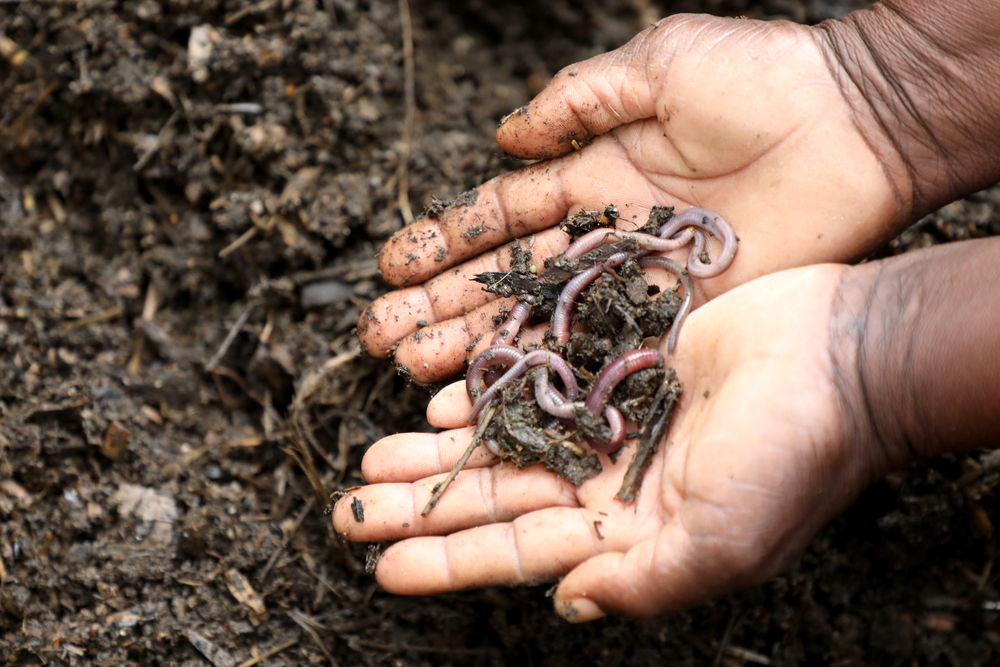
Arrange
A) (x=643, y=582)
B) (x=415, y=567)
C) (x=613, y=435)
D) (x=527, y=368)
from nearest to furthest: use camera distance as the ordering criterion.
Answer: (x=643, y=582) → (x=415, y=567) → (x=613, y=435) → (x=527, y=368)

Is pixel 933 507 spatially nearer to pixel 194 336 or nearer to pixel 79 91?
pixel 194 336

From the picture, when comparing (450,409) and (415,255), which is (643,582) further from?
(415,255)

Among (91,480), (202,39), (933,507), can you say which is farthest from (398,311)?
(933,507)

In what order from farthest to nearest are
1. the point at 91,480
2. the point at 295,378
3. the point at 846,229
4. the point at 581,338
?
the point at 295,378 < the point at 91,480 < the point at 581,338 < the point at 846,229

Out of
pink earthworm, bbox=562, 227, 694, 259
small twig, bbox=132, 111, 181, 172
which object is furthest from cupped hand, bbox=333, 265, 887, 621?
small twig, bbox=132, 111, 181, 172

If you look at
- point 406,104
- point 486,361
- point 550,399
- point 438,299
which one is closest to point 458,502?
point 550,399
